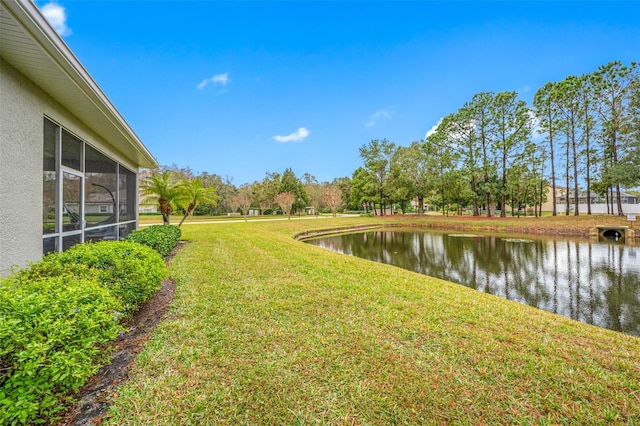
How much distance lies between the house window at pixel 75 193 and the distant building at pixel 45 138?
16 mm

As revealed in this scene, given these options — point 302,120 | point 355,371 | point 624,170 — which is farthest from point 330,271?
point 302,120

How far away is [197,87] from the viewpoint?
18859 millimetres

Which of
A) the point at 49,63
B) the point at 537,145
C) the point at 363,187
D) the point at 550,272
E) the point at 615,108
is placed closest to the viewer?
the point at 49,63

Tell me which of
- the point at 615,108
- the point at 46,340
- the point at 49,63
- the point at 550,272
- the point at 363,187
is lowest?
the point at 550,272

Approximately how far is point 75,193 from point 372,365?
5960mm

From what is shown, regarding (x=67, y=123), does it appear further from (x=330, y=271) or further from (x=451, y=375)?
(x=451, y=375)

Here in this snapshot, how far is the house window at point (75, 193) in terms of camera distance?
4121 millimetres

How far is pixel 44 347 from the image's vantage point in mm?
1513

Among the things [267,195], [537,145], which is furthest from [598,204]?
A: [267,195]

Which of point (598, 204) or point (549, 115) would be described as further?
point (598, 204)

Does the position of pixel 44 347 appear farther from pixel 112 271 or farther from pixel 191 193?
pixel 191 193

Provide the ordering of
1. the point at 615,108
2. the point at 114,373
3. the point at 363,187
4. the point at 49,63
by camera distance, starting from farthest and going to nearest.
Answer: the point at 363,187, the point at 615,108, the point at 49,63, the point at 114,373

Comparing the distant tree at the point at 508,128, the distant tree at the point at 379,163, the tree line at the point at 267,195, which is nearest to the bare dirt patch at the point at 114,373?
the tree line at the point at 267,195

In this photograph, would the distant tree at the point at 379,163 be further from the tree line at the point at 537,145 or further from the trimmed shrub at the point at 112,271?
the trimmed shrub at the point at 112,271
